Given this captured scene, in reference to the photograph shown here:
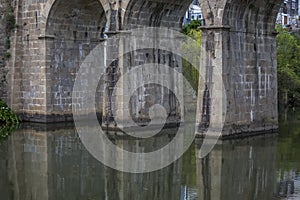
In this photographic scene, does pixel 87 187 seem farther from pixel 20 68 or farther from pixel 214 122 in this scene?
pixel 20 68

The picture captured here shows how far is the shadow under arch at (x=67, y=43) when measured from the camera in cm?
2028

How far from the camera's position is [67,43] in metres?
21.1

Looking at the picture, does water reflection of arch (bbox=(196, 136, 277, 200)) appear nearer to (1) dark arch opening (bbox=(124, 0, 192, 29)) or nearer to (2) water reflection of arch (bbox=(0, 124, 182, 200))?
(2) water reflection of arch (bbox=(0, 124, 182, 200))

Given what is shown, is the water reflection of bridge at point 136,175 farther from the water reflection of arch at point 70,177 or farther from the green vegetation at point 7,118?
the green vegetation at point 7,118

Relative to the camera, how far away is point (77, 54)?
2150cm

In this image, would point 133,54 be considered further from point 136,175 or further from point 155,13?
point 136,175

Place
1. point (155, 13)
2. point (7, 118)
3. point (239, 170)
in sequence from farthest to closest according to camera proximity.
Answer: point (7, 118), point (155, 13), point (239, 170)

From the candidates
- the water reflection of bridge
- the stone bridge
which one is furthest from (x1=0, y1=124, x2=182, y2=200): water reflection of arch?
the stone bridge

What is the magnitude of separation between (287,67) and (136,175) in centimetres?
1739

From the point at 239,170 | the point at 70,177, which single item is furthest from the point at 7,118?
the point at 239,170

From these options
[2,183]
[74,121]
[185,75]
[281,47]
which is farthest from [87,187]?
[281,47]

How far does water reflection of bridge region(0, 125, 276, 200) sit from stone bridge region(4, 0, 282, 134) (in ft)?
5.38

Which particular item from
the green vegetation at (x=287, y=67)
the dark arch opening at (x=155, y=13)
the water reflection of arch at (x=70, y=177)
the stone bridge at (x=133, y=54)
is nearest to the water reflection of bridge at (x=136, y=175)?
the water reflection of arch at (x=70, y=177)

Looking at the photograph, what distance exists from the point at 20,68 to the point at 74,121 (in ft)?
8.75
